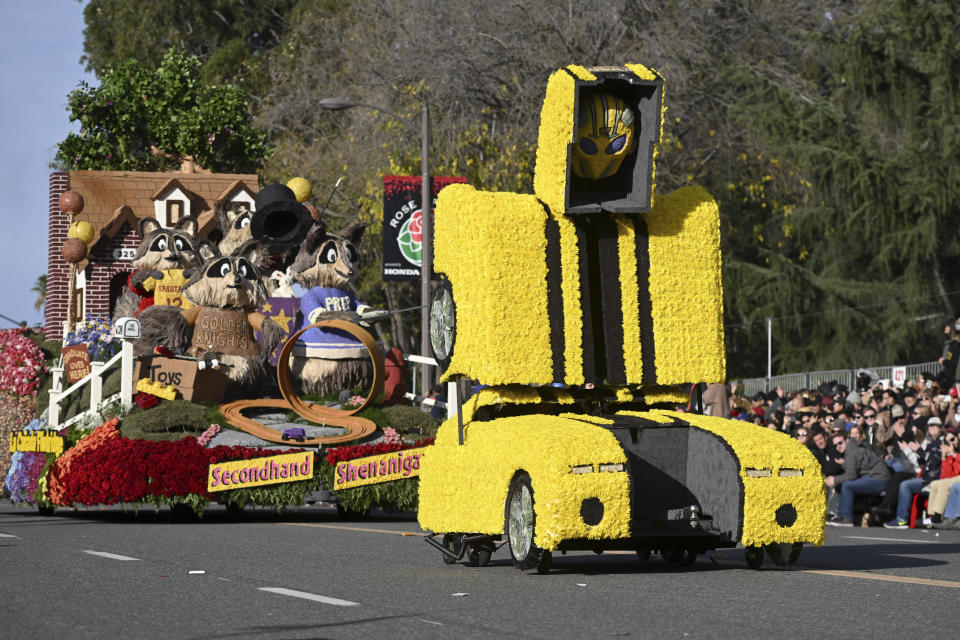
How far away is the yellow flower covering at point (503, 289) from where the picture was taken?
11.5 m

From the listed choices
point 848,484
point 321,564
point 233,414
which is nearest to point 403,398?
point 233,414

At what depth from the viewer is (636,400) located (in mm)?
12008

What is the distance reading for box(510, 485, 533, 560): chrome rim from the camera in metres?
10.8

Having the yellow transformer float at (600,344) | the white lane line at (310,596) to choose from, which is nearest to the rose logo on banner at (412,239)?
the yellow transformer float at (600,344)

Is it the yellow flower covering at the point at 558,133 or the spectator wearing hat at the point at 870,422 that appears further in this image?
the spectator wearing hat at the point at 870,422

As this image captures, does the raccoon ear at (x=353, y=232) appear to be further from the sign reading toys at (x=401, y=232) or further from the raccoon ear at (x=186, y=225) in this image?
the sign reading toys at (x=401, y=232)

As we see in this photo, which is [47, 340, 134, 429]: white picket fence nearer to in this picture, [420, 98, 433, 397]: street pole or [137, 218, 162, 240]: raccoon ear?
[137, 218, 162, 240]: raccoon ear

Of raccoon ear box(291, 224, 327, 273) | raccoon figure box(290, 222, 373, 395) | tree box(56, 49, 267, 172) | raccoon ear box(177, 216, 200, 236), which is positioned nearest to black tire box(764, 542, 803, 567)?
raccoon figure box(290, 222, 373, 395)

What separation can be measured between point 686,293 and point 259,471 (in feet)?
27.6

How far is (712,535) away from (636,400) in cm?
132

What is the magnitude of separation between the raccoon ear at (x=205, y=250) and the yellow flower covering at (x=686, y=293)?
12115 mm

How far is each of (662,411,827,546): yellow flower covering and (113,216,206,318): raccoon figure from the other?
12834 mm

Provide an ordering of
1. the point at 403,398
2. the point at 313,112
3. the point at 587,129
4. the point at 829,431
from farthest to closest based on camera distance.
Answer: the point at 313,112, the point at 829,431, the point at 403,398, the point at 587,129

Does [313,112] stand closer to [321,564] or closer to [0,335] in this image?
[0,335]
